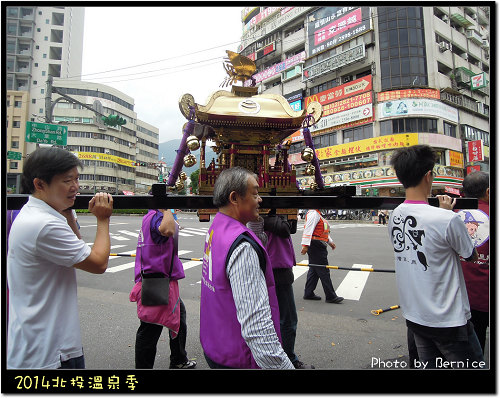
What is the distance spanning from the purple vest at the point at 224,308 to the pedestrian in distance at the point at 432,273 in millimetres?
952

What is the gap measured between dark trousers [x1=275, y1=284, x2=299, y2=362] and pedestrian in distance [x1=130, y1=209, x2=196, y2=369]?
39.9 inches

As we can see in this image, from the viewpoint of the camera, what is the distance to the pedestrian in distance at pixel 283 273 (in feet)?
9.81

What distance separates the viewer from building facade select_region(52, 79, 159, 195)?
43250mm

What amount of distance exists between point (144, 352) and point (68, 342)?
1248 mm

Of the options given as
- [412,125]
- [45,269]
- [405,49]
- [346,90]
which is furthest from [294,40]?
[45,269]

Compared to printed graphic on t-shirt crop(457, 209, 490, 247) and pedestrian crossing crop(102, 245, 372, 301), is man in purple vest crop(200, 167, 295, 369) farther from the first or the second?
pedestrian crossing crop(102, 245, 372, 301)

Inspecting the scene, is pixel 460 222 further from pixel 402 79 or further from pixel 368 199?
pixel 402 79

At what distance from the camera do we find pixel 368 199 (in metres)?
2.03

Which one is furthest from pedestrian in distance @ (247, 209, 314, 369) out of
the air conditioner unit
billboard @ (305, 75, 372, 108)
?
the air conditioner unit

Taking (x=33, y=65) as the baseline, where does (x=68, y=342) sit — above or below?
below

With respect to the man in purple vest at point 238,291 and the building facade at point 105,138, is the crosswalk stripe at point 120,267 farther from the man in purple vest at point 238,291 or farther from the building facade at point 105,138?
the building facade at point 105,138

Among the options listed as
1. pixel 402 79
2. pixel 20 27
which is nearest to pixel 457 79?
pixel 402 79

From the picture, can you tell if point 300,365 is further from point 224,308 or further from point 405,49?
point 405,49

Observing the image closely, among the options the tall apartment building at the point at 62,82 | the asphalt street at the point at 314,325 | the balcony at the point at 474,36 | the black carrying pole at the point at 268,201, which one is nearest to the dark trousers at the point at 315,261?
the asphalt street at the point at 314,325
